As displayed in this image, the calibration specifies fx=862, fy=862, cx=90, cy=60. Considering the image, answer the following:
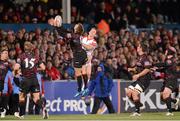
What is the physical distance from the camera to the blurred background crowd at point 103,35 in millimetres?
28203

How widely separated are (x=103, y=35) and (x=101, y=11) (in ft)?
7.96

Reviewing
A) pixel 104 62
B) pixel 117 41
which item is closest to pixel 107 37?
pixel 117 41

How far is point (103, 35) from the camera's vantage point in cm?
3059

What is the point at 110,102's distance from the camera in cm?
Answer: 2741

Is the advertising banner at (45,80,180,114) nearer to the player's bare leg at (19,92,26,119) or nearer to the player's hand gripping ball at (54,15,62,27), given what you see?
the player's bare leg at (19,92,26,119)

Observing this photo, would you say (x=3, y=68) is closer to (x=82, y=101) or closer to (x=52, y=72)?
(x=52, y=72)

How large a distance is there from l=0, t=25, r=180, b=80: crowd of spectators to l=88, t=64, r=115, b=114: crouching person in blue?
364 mm

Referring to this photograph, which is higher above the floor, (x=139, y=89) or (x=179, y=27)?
(x=179, y=27)

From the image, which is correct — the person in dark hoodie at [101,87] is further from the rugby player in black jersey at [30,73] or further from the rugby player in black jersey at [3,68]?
the rugby player in black jersey at [30,73]

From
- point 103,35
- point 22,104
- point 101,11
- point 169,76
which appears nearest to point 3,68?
point 22,104

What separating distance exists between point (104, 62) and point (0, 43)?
11.3ft

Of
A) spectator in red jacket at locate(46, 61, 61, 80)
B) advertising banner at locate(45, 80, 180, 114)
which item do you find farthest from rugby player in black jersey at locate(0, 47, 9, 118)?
spectator in red jacket at locate(46, 61, 61, 80)

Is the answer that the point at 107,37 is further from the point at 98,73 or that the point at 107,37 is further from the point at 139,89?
the point at 139,89

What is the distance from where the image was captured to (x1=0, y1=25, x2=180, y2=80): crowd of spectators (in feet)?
91.4
